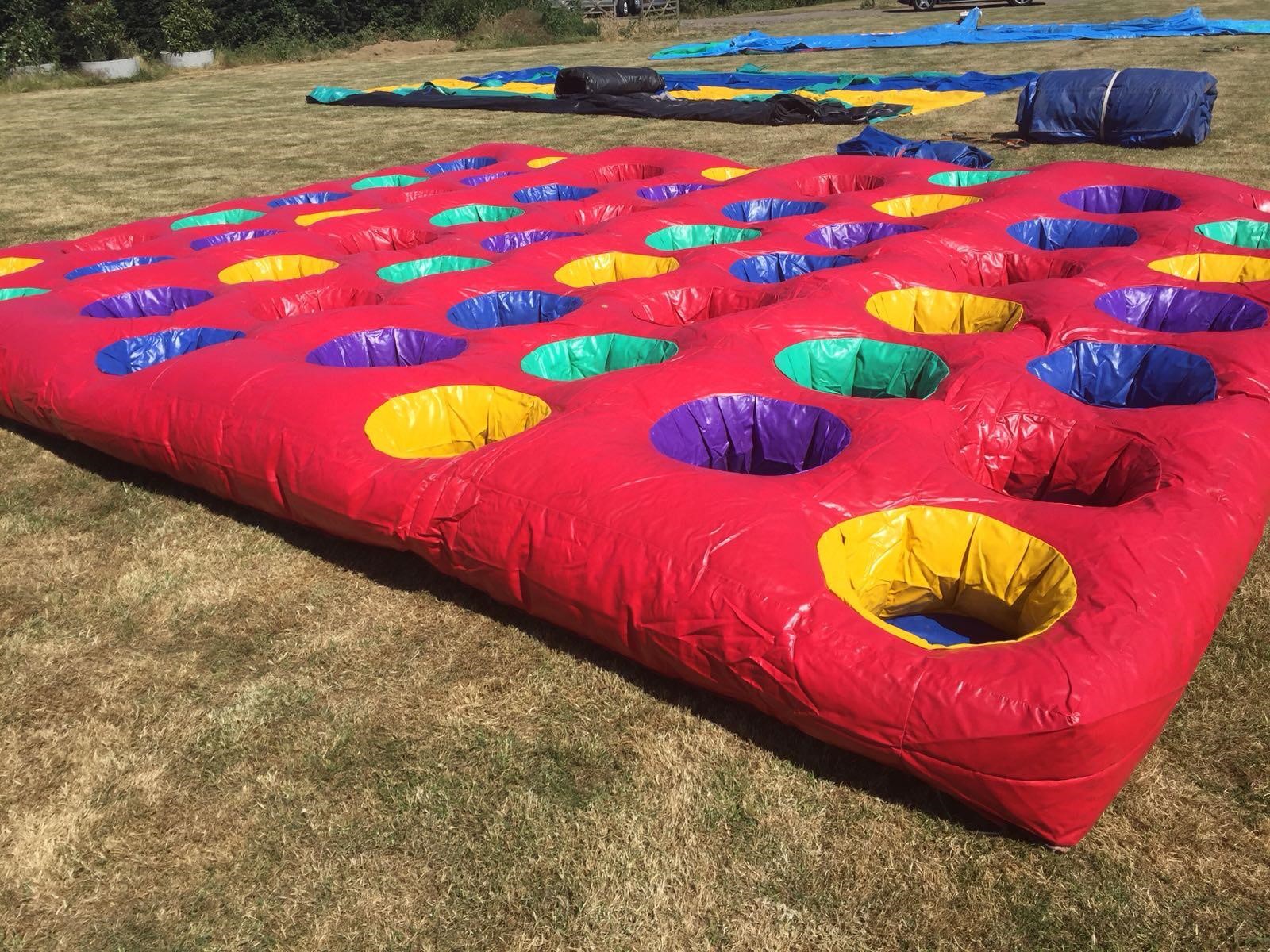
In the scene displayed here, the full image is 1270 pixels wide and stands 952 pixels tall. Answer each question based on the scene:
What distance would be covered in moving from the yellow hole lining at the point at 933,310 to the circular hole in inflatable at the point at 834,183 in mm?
2723

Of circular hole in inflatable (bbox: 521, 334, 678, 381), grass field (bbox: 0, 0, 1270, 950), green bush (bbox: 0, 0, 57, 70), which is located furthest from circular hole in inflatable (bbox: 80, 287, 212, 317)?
green bush (bbox: 0, 0, 57, 70)

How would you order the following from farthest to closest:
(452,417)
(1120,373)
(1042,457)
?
(1120,373) < (452,417) < (1042,457)

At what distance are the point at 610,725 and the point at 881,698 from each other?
0.81 metres

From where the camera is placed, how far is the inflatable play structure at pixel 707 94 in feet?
41.3

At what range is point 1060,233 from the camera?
6016 millimetres

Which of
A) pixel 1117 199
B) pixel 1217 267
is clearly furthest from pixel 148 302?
pixel 1117 199

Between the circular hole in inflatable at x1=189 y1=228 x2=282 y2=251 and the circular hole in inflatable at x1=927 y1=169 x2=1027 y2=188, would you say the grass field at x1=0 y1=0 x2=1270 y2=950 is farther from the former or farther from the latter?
the circular hole in inflatable at x1=927 y1=169 x2=1027 y2=188

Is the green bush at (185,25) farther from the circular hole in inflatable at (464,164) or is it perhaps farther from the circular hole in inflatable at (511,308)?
the circular hole in inflatable at (511,308)

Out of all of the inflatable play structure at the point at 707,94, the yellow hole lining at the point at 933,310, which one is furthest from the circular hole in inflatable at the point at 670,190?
the inflatable play structure at the point at 707,94

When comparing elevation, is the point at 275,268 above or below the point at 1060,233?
above

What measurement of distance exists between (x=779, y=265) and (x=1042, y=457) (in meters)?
2.38

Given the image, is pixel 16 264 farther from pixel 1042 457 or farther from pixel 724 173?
pixel 1042 457

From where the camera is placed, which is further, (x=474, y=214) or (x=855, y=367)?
(x=474, y=214)

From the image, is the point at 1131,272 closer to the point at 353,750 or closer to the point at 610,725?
the point at 610,725
